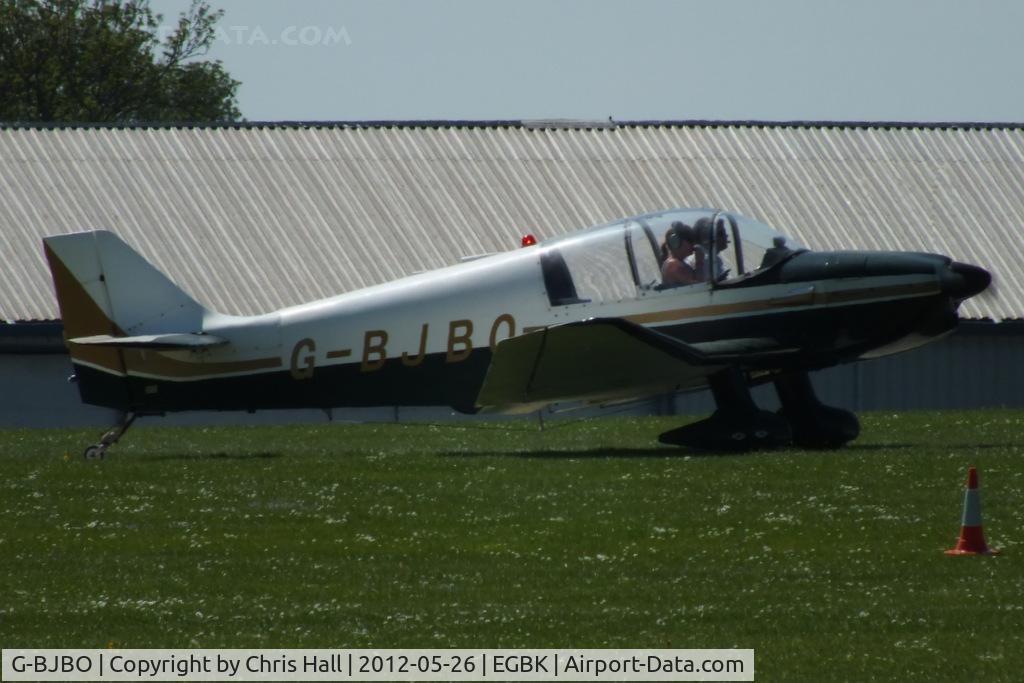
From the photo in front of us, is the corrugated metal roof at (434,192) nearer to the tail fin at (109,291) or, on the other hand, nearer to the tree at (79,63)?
the tail fin at (109,291)

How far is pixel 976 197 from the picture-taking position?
A: 32.0m

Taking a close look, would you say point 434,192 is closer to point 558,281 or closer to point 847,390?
point 847,390

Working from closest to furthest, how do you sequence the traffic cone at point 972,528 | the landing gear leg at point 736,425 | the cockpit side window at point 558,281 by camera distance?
the traffic cone at point 972,528 → the landing gear leg at point 736,425 → the cockpit side window at point 558,281

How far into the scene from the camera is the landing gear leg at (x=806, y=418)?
1667 cm

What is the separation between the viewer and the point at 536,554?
35.1ft

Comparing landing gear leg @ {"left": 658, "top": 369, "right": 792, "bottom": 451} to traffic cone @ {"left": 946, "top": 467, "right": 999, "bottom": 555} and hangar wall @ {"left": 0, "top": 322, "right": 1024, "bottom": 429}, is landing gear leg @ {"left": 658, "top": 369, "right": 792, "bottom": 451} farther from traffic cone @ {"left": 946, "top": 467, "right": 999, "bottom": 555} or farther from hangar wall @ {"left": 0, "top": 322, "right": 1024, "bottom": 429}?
hangar wall @ {"left": 0, "top": 322, "right": 1024, "bottom": 429}

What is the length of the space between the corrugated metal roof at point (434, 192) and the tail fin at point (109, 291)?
1076 cm

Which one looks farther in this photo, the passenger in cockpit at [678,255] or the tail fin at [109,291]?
the tail fin at [109,291]

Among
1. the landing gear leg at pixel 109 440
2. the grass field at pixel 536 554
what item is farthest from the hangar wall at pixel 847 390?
the grass field at pixel 536 554

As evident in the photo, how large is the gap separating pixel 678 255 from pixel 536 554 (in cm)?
614

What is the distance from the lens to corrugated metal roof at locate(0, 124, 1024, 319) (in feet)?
95.8

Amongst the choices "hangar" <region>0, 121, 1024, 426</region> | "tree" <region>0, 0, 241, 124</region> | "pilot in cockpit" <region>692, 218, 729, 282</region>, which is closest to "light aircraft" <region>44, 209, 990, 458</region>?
"pilot in cockpit" <region>692, 218, 729, 282</region>

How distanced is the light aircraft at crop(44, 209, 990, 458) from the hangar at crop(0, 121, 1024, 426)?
9.02 m

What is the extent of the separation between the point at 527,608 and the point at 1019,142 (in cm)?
2800
